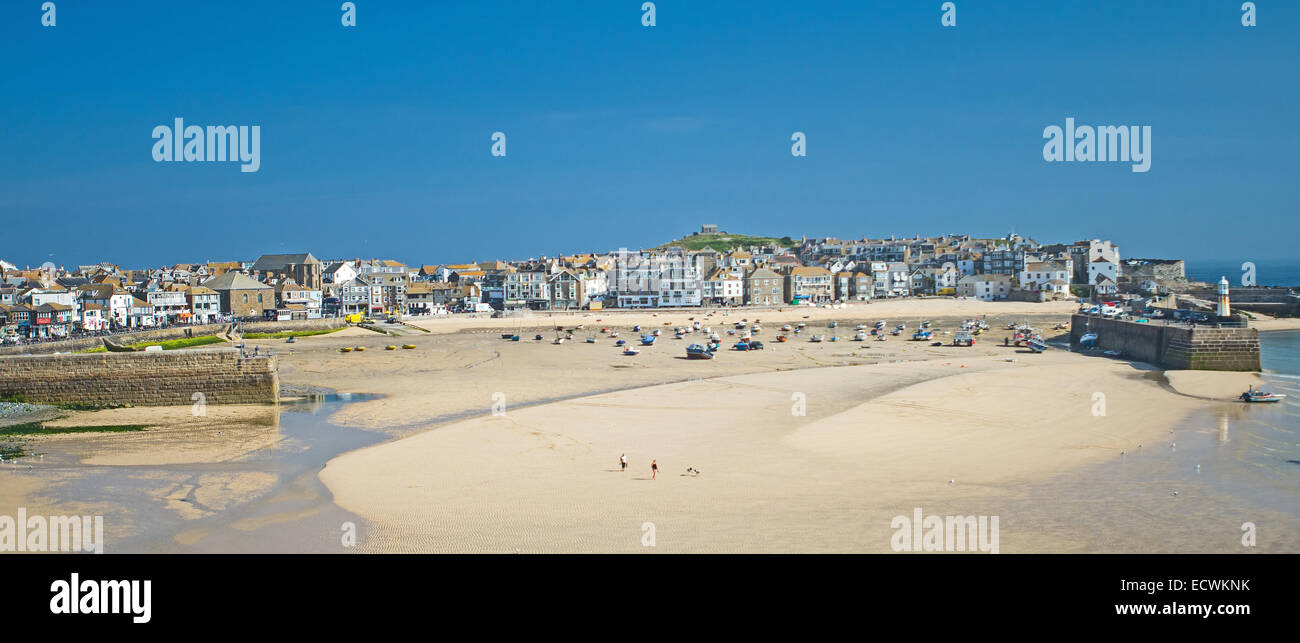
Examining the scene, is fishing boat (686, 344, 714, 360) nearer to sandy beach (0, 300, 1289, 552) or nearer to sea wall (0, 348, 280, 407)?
sandy beach (0, 300, 1289, 552)

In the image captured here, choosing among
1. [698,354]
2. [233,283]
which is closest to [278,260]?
[233,283]

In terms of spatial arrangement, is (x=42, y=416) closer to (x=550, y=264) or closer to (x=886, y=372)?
(x=886, y=372)

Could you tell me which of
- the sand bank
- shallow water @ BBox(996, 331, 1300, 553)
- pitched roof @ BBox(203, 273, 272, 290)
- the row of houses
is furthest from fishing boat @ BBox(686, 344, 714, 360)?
pitched roof @ BBox(203, 273, 272, 290)

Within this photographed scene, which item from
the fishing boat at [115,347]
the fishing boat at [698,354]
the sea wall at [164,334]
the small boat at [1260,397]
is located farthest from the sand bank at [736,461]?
the sea wall at [164,334]

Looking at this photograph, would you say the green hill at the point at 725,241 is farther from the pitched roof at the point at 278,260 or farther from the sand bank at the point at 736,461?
the sand bank at the point at 736,461

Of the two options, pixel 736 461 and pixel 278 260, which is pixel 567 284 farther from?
pixel 736 461
